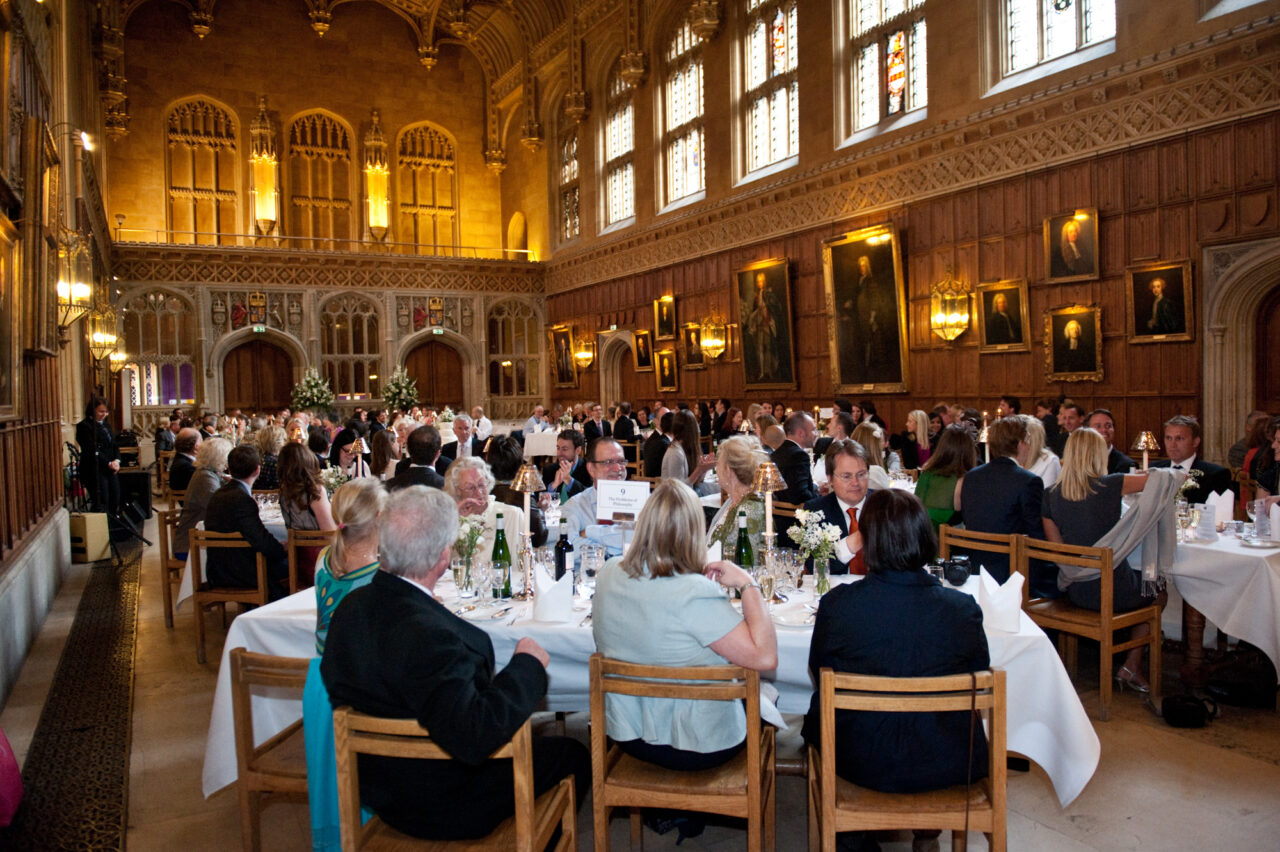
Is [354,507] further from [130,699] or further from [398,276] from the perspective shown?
[398,276]

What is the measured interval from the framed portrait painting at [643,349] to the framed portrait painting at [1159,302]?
929cm

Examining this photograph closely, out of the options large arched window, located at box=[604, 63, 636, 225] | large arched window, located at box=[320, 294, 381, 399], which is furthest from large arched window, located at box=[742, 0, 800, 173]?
large arched window, located at box=[320, 294, 381, 399]

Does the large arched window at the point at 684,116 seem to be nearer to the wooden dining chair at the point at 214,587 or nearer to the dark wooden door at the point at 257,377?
the dark wooden door at the point at 257,377

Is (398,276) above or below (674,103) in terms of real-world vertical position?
below

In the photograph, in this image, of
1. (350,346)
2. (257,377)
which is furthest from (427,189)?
(257,377)

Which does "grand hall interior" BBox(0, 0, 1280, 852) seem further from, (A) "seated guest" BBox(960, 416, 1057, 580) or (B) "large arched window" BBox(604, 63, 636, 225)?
(B) "large arched window" BBox(604, 63, 636, 225)

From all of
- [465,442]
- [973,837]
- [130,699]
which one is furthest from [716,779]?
[465,442]

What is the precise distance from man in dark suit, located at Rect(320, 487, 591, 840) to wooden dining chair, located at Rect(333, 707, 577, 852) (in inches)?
1.2

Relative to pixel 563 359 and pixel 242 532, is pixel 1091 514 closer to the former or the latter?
pixel 242 532

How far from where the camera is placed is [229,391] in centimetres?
1969

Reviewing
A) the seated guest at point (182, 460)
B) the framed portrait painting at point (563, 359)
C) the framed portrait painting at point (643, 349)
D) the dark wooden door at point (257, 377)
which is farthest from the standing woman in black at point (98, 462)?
the framed portrait painting at point (563, 359)

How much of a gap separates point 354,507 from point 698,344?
13080mm

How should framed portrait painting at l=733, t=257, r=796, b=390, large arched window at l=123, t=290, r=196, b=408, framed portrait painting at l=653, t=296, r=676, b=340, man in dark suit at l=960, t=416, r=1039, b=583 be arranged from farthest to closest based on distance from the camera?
large arched window at l=123, t=290, r=196, b=408 < framed portrait painting at l=653, t=296, r=676, b=340 < framed portrait painting at l=733, t=257, r=796, b=390 < man in dark suit at l=960, t=416, r=1039, b=583

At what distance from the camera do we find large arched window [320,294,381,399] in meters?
20.0
